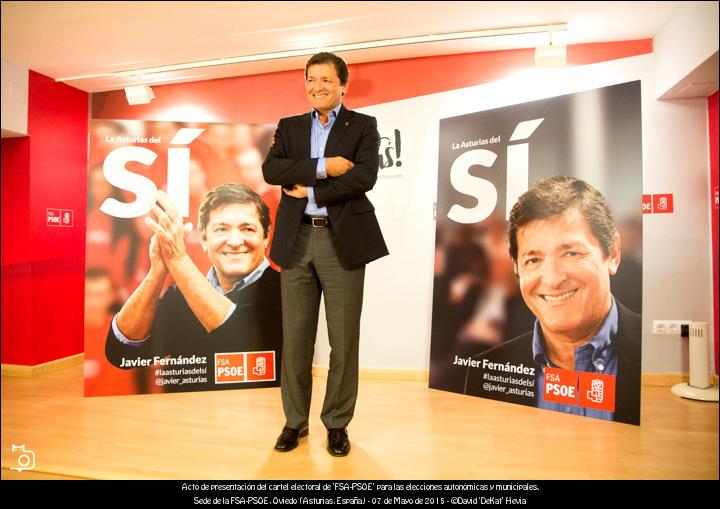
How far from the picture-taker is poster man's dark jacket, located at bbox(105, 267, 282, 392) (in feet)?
9.28

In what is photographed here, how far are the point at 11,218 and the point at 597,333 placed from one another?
3905mm

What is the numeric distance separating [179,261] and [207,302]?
1.01ft

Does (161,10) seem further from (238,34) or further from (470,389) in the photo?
(470,389)

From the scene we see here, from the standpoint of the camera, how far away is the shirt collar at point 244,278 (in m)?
2.88

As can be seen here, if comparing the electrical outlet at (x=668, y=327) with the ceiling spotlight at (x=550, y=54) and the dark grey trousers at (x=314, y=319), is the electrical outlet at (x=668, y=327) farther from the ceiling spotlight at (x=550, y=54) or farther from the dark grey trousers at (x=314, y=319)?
the dark grey trousers at (x=314, y=319)

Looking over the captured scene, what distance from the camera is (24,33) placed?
231 cm

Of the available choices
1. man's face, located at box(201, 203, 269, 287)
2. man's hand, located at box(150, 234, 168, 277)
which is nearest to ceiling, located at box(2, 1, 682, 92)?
man's face, located at box(201, 203, 269, 287)

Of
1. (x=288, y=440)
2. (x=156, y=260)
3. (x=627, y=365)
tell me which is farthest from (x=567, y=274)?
(x=156, y=260)

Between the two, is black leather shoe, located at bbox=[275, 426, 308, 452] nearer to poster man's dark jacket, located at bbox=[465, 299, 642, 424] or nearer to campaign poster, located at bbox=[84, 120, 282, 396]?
campaign poster, located at bbox=[84, 120, 282, 396]

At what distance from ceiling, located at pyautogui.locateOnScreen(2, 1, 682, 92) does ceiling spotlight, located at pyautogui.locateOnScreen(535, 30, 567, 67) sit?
14 cm

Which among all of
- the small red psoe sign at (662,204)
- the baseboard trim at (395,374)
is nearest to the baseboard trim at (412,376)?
the baseboard trim at (395,374)

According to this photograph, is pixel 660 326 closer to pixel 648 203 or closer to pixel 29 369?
pixel 648 203

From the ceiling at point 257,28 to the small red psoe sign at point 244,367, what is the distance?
1.90 m
